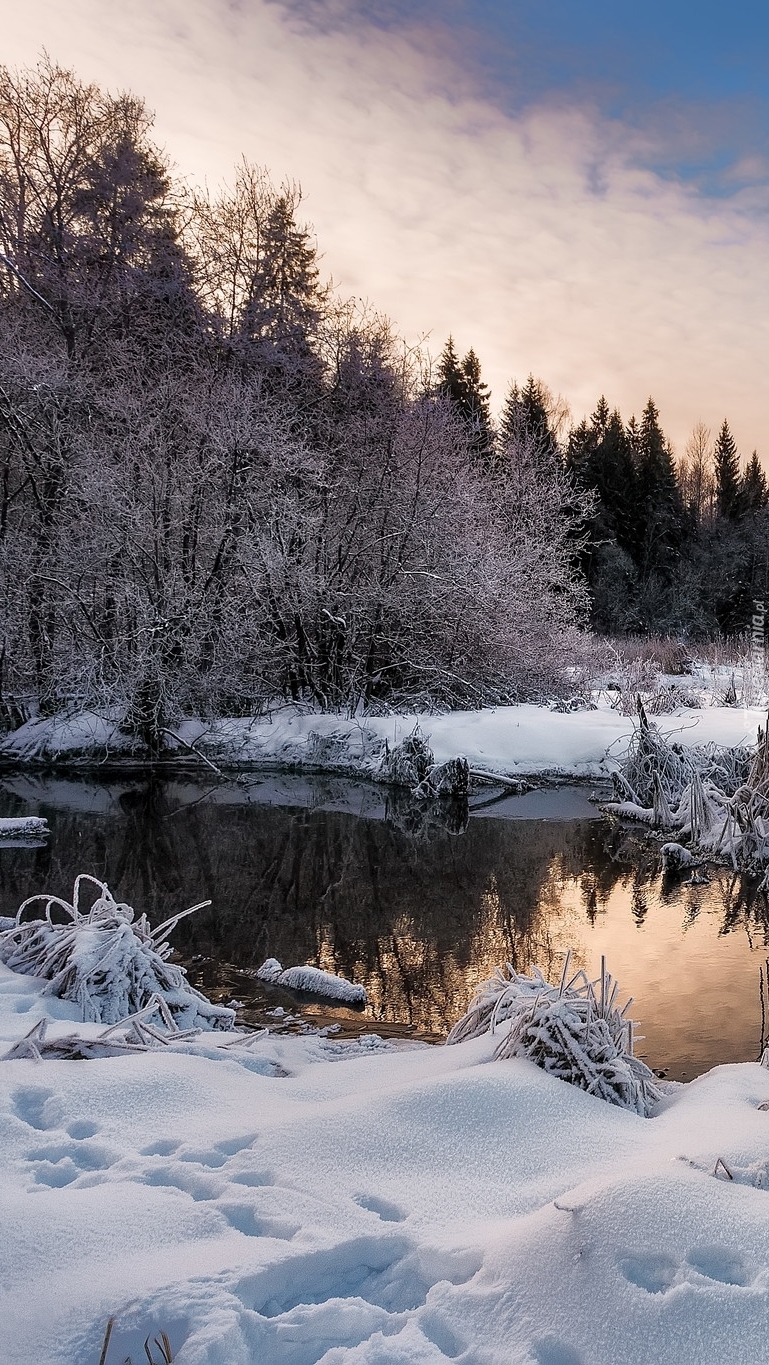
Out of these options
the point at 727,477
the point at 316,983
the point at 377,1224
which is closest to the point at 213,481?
the point at 316,983

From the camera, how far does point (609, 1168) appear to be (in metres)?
2.56

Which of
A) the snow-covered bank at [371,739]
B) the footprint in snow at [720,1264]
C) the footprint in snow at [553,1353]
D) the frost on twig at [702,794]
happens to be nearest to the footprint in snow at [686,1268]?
the footprint in snow at [720,1264]

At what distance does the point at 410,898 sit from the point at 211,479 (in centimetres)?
1100

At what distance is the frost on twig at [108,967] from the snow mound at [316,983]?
100 cm

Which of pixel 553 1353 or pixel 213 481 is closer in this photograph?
pixel 553 1353

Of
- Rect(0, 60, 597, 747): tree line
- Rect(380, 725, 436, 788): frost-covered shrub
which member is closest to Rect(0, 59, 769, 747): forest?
Rect(0, 60, 597, 747): tree line

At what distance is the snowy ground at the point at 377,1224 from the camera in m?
1.80

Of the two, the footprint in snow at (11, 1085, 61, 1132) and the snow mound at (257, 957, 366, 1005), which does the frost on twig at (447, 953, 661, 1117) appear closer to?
the footprint in snow at (11, 1085, 61, 1132)

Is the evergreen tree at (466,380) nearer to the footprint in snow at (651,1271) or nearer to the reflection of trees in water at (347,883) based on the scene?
the reflection of trees in water at (347,883)

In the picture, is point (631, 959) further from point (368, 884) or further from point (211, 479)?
point (211, 479)

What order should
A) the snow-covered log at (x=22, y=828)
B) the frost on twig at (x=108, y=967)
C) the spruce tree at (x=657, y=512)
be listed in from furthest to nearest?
1. the spruce tree at (x=657, y=512)
2. the snow-covered log at (x=22, y=828)
3. the frost on twig at (x=108, y=967)

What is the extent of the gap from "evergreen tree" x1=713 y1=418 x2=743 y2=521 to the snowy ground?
50165mm

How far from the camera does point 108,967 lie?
463 centimetres

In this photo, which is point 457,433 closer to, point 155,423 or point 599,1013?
point 155,423
